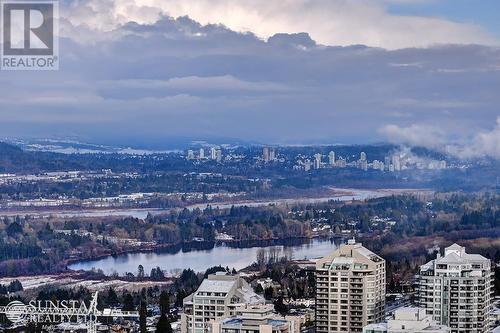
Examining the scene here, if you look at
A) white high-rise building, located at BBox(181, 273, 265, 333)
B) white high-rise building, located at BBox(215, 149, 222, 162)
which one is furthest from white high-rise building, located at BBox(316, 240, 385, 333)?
white high-rise building, located at BBox(215, 149, 222, 162)

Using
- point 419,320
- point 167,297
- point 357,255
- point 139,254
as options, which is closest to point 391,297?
point 357,255

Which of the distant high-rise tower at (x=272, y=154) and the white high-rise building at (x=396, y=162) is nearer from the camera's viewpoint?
the white high-rise building at (x=396, y=162)

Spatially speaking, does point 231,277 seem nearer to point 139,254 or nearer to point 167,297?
point 167,297

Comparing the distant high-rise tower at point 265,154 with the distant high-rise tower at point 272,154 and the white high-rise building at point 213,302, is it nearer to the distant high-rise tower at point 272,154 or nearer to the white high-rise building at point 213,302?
the distant high-rise tower at point 272,154

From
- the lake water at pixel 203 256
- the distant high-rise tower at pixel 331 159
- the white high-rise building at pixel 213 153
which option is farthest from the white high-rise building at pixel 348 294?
the white high-rise building at pixel 213 153

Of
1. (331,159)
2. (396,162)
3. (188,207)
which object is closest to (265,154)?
(331,159)

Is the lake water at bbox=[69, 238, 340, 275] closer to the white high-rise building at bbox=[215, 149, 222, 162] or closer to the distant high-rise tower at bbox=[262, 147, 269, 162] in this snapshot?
the distant high-rise tower at bbox=[262, 147, 269, 162]
